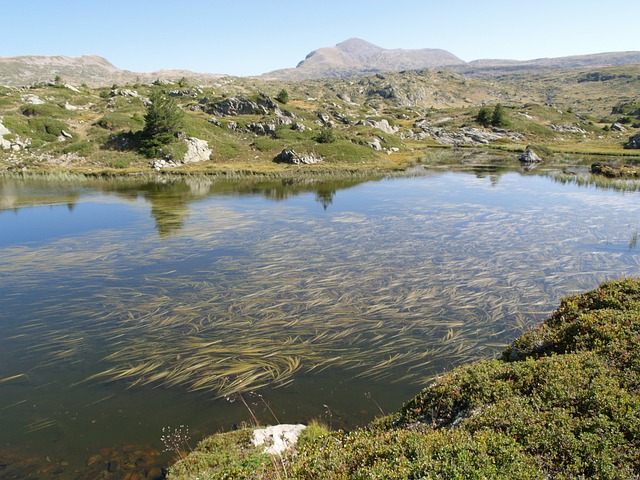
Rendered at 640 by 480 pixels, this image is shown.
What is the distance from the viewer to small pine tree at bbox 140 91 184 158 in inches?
2447

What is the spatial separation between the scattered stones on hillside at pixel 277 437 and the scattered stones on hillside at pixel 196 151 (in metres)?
61.1

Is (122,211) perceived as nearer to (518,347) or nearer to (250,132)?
(518,347)

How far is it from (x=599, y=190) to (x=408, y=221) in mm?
28228

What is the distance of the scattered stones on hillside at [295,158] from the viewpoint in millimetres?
65750

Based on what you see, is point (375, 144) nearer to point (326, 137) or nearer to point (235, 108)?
point (326, 137)

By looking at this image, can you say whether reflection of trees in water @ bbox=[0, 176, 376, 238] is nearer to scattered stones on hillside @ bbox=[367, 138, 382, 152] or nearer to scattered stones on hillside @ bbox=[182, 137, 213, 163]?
scattered stones on hillside @ bbox=[182, 137, 213, 163]

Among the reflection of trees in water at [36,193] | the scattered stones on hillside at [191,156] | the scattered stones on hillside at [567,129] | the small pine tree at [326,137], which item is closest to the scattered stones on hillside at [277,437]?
the reflection of trees in water at [36,193]

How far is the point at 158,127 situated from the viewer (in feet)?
207

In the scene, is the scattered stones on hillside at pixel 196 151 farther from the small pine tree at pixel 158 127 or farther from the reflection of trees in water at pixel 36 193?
the reflection of trees in water at pixel 36 193

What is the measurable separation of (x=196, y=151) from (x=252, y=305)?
56756 millimetres

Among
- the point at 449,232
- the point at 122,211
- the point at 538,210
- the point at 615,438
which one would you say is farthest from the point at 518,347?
the point at 122,211

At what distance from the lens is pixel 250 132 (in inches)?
3100

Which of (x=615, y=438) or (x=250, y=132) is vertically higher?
(x=250, y=132)

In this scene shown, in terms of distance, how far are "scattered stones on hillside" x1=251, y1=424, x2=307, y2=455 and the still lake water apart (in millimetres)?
1007
